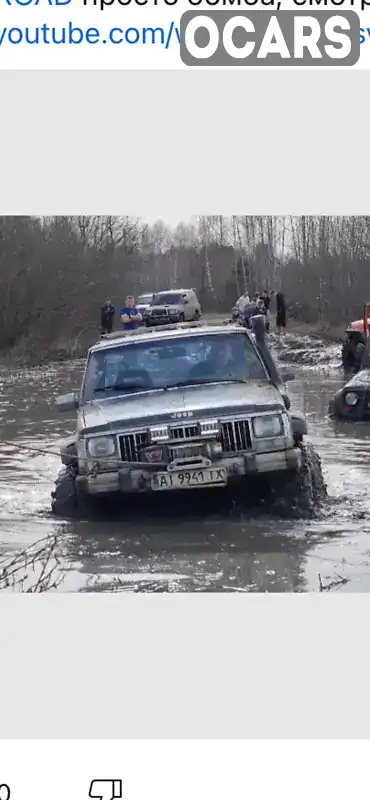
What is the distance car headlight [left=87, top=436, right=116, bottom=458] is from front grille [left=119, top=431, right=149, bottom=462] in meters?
0.07

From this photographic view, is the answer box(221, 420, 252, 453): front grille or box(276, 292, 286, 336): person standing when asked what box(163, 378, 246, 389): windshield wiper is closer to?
box(221, 420, 252, 453): front grille

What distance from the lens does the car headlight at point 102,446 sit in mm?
7453

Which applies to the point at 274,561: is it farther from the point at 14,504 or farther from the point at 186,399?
the point at 14,504

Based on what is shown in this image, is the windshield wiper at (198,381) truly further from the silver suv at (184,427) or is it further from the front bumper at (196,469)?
the front bumper at (196,469)

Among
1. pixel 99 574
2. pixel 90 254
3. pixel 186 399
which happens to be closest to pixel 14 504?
pixel 186 399

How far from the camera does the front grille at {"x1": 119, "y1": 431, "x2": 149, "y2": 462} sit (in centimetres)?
740

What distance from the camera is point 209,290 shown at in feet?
189

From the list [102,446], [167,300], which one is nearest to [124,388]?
[102,446]

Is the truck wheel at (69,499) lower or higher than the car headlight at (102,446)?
lower

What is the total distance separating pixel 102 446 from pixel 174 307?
2567cm

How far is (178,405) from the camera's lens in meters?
7.62

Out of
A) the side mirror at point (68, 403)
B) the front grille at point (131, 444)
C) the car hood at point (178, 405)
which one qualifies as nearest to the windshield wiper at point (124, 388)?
the car hood at point (178, 405)

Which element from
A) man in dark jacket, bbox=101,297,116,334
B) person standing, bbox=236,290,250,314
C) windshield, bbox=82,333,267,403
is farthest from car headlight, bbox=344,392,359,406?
man in dark jacket, bbox=101,297,116,334

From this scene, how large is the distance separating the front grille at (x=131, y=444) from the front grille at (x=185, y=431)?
0.21 m
